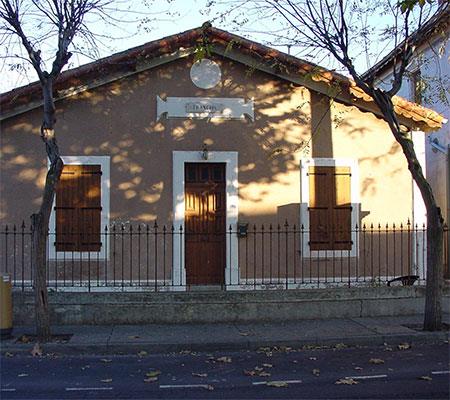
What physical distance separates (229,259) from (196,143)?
2457 millimetres

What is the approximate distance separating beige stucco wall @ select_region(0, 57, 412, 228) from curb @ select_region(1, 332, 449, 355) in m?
3.88

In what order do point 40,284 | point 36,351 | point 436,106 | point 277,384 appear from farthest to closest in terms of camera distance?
1. point 436,106
2. point 40,284
3. point 36,351
4. point 277,384

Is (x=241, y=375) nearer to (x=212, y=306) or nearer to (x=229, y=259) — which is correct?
(x=212, y=306)

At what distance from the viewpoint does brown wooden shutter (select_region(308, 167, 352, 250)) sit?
13039 mm

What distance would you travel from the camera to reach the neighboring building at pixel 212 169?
40.9 ft

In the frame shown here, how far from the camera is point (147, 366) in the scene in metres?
8.21

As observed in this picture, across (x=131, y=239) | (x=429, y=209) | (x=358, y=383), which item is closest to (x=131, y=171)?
(x=131, y=239)

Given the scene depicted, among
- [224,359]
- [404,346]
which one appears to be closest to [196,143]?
[224,359]

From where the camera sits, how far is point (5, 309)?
9.65 m

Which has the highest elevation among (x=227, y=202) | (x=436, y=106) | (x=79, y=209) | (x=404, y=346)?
(x=436, y=106)

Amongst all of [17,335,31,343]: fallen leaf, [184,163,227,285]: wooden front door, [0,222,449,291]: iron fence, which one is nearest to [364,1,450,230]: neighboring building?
[0,222,449,291]: iron fence

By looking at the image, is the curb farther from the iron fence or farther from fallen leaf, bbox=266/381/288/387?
the iron fence

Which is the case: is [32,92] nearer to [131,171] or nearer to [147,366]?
[131,171]

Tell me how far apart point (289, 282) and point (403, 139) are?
3898 mm
